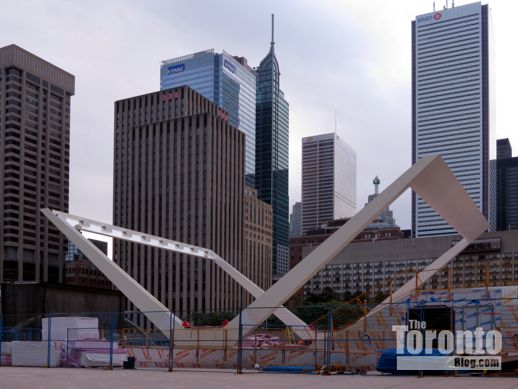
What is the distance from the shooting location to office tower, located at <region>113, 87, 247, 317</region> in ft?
571

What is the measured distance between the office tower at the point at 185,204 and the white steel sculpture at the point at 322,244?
12560 cm

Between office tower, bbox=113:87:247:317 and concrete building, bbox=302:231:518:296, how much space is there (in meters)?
26.1

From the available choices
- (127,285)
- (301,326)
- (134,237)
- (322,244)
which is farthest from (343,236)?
(134,237)

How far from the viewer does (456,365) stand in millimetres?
27203

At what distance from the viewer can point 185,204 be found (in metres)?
179

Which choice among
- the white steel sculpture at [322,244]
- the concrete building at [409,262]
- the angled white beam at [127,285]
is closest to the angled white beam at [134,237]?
the white steel sculpture at [322,244]

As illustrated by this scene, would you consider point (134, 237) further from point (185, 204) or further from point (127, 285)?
point (185, 204)

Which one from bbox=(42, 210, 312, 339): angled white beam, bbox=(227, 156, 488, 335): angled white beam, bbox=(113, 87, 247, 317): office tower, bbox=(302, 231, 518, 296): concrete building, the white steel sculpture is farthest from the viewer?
bbox=(113, 87, 247, 317): office tower

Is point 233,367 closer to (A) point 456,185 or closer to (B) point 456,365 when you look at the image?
(B) point 456,365

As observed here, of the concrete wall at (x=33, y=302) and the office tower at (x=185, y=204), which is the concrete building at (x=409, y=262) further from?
the concrete wall at (x=33, y=302)

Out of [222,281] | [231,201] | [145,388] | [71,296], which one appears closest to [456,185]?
[145,388]

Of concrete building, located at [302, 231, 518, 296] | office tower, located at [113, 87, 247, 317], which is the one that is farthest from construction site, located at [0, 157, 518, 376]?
office tower, located at [113, 87, 247, 317]

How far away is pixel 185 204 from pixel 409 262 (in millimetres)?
55758

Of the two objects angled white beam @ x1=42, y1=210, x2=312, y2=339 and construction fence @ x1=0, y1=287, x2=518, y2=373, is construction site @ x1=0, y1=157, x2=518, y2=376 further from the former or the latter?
angled white beam @ x1=42, y1=210, x2=312, y2=339
